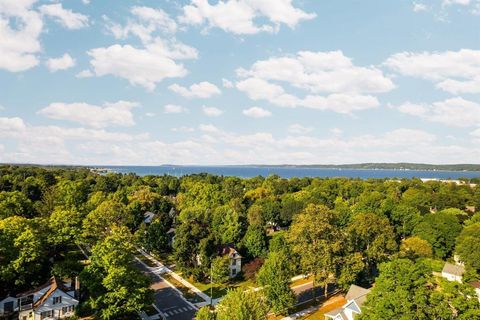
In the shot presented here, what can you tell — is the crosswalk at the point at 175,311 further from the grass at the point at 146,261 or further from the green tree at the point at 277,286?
the grass at the point at 146,261

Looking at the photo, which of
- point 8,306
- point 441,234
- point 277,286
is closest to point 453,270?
point 441,234

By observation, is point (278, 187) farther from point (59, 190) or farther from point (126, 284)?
point (126, 284)

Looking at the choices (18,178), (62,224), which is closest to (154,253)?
(62,224)

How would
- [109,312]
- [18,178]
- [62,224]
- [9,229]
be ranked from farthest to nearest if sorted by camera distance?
[18,178] < [62,224] < [9,229] < [109,312]

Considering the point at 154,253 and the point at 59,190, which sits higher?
the point at 59,190

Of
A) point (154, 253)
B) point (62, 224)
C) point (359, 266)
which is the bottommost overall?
Answer: point (154, 253)

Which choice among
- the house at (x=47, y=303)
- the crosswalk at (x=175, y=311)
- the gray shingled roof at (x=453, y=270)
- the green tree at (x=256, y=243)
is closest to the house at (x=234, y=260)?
the green tree at (x=256, y=243)
